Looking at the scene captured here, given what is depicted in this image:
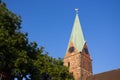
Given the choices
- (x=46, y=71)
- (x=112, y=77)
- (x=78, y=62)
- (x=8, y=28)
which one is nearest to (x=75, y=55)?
(x=78, y=62)

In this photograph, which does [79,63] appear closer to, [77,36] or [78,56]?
[78,56]

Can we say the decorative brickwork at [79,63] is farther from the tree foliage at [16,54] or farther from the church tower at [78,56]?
the tree foliage at [16,54]

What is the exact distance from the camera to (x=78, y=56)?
222 ft

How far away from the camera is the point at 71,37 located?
71375 mm

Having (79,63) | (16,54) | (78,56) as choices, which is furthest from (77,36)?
(16,54)

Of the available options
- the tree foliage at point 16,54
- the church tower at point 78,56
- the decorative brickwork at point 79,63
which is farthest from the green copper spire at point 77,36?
the tree foliage at point 16,54

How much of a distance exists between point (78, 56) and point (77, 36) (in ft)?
18.9

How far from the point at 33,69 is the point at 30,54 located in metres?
2.11

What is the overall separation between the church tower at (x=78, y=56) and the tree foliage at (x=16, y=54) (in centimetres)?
3813

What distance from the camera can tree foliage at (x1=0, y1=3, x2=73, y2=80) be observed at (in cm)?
2252

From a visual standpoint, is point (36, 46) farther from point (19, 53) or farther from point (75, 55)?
point (75, 55)

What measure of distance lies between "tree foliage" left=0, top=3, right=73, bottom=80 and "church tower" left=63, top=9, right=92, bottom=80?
125 feet

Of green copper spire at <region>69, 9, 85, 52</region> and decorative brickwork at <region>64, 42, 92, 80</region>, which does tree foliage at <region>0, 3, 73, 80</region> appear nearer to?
decorative brickwork at <region>64, 42, 92, 80</region>

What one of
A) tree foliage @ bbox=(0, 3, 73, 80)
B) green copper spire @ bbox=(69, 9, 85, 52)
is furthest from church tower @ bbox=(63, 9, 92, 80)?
tree foliage @ bbox=(0, 3, 73, 80)
